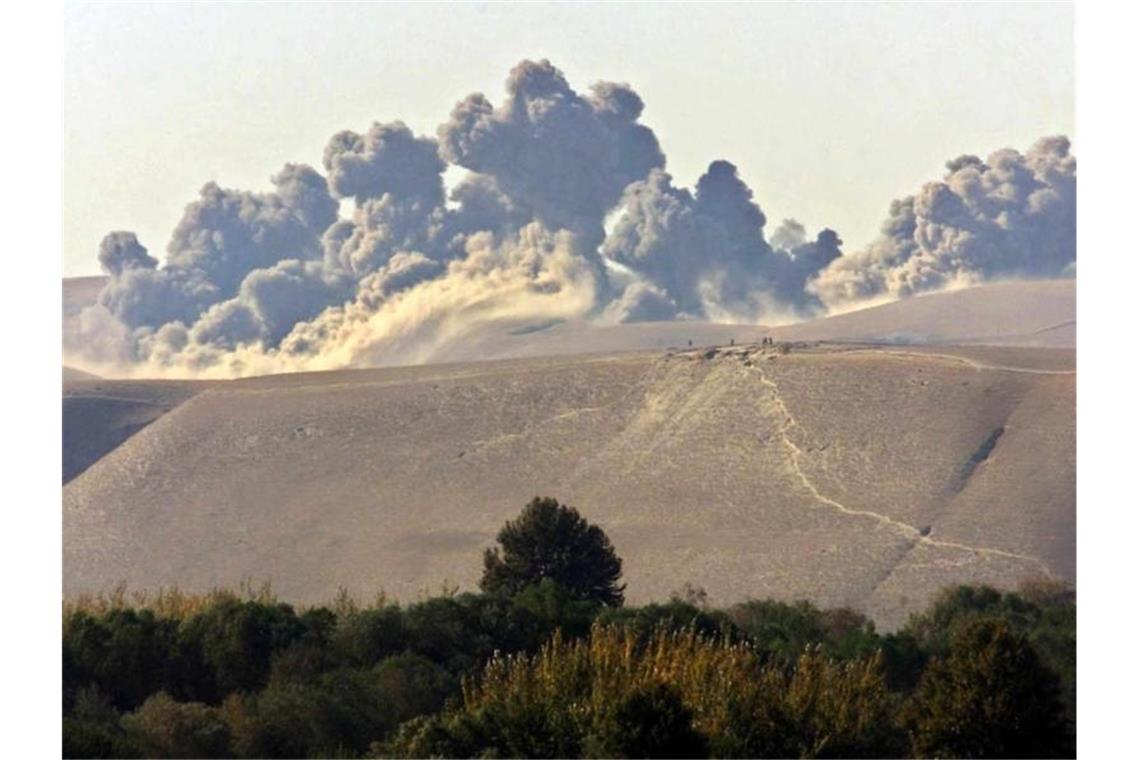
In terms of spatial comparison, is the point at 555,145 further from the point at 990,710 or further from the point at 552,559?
the point at 990,710

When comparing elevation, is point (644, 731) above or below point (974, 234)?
below

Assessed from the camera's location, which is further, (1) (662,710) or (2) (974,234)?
(2) (974,234)

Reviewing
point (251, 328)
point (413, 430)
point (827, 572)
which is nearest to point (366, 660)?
point (827, 572)

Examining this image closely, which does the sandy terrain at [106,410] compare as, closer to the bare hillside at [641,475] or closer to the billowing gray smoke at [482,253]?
the bare hillside at [641,475]

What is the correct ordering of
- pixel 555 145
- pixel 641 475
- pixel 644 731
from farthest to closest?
pixel 555 145, pixel 641 475, pixel 644 731

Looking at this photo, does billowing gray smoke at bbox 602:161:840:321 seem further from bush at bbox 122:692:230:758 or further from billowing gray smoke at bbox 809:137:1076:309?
bush at bbox 122:692:230:758

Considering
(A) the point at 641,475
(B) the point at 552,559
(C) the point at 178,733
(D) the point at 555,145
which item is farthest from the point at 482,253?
(C) the point at 178,733

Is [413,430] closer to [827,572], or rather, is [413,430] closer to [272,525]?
[272,525]

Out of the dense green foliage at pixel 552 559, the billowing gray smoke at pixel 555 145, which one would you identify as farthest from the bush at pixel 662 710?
the billowing gray smoke at pixel 555 145
